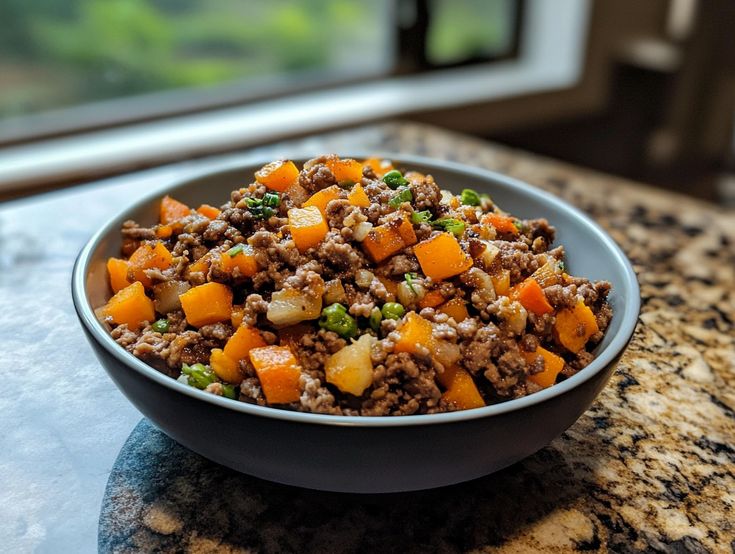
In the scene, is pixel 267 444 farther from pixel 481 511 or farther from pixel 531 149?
pixel 531 149

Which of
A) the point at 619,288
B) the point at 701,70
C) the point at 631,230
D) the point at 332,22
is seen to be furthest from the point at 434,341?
the point at 701,70

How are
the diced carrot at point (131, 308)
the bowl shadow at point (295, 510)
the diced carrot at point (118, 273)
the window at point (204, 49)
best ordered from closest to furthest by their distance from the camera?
the bowl shadow at point (295, 510) → the diced carrot at point (131, 308) → the diced carrot at point (118, 273) → the window at point (204, 49)

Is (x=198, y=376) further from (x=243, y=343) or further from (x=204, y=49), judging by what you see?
(x=204, y=49)

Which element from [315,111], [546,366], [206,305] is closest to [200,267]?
[206,305]

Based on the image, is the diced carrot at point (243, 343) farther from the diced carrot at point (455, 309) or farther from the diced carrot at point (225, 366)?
the diced carrot at point (455, 309)

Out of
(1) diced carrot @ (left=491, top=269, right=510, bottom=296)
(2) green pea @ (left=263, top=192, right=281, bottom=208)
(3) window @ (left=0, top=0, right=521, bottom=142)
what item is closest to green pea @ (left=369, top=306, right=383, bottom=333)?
(1) diced carrot @ (left=491, top=269, right=510, bottom=296)

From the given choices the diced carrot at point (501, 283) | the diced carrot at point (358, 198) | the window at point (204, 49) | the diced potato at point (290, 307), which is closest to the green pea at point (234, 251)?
the diced potato at point (290, 307)
